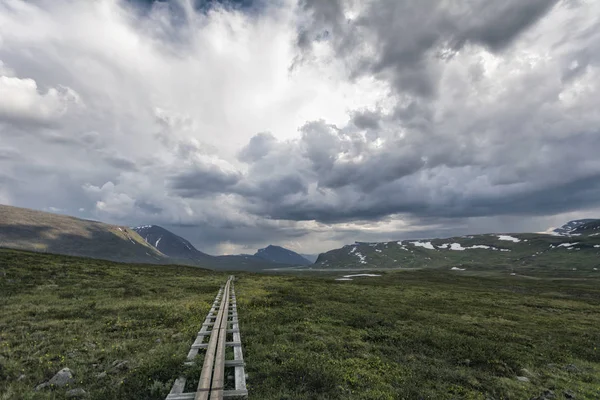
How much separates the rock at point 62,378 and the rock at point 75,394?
930 mm

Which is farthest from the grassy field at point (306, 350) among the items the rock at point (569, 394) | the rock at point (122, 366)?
the rock at point (122, 366)

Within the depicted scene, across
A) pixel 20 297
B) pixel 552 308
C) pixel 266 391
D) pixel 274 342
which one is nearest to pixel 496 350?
pixel 274 342

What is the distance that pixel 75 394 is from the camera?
8797mm

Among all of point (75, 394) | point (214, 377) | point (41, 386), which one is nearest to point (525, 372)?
point (214, 377)

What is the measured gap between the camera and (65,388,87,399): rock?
8.73 m

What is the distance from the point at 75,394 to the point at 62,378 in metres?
1.69

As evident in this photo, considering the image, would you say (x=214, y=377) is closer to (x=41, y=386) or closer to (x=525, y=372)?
(x=41, y=386)

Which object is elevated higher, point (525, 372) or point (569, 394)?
point (569, 394)

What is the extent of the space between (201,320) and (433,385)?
14.5 meters

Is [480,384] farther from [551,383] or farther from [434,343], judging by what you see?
[434,343]

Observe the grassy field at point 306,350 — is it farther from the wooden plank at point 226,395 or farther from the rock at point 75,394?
the wooden plank at point 226,395

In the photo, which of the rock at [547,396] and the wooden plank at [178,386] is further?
the rock at [547,396]

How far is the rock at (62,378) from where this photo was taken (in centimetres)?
950

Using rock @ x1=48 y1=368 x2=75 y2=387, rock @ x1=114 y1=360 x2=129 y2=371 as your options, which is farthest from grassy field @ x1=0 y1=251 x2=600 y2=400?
rock @ x1=48 y1=368 x2=75 y2=387
